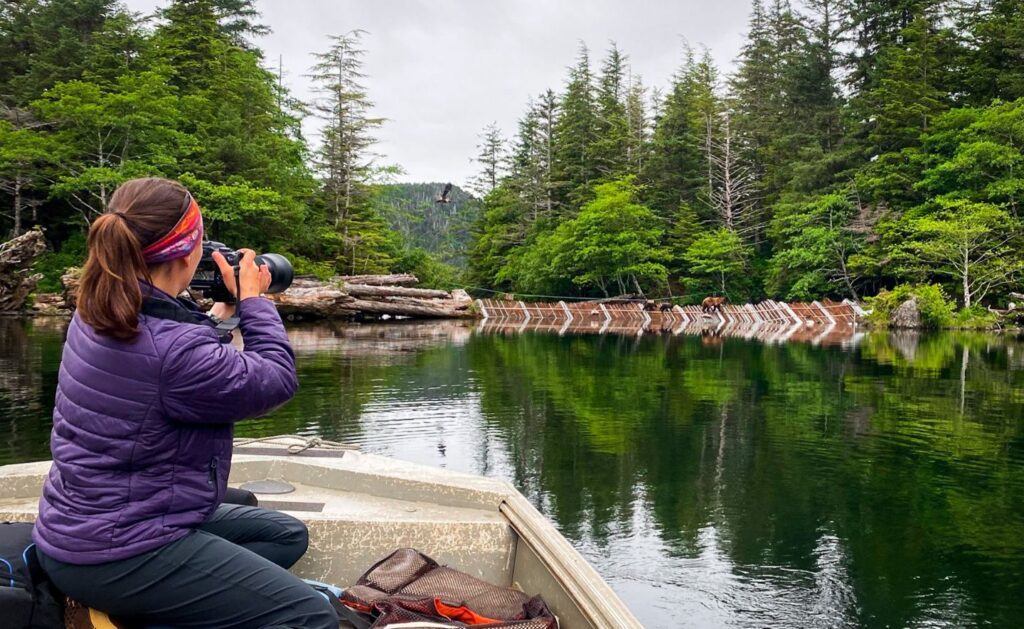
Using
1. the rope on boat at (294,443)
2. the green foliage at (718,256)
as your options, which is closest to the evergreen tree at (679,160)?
the green foliage at (718,256)

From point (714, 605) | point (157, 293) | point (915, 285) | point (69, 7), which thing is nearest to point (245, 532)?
point (157, 293)

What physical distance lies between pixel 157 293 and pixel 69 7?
134ft

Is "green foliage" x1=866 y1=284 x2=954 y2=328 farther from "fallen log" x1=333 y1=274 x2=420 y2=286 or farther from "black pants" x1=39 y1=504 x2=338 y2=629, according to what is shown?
"black pants" x1=39 y1=504 x2=338 y2=629

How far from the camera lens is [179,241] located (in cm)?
203

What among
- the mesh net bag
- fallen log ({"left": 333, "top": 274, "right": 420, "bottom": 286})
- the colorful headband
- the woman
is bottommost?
the mesh net bag

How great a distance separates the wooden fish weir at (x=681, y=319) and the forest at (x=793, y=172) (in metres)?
2.75

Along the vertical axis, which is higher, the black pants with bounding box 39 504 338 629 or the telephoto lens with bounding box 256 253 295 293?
the telephoto lens with bounding box 256 253 295 293

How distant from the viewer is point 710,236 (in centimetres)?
4484

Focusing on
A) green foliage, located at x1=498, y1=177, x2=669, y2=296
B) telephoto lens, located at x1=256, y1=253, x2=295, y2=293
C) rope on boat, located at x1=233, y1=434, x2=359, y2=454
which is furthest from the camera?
green foliage, located at x1=498, y1=177, x2=669, y2=296

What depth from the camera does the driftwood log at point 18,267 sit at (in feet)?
74.2

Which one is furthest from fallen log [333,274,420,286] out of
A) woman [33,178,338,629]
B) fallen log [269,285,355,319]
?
woman [33,178,338,629]

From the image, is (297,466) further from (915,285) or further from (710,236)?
(710,236)

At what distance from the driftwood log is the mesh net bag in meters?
23.9

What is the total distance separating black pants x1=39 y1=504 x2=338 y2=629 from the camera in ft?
6.34
